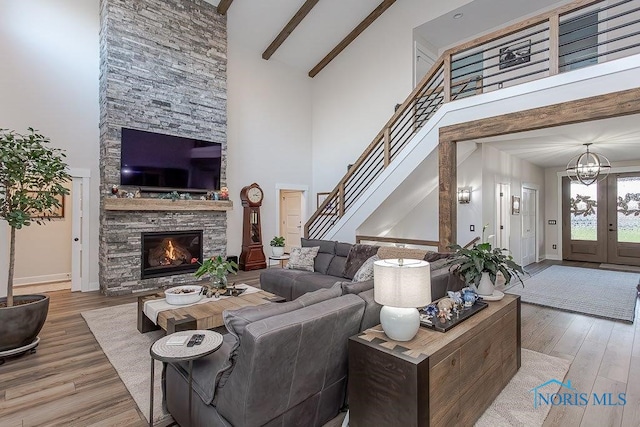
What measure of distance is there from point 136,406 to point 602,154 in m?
9.55

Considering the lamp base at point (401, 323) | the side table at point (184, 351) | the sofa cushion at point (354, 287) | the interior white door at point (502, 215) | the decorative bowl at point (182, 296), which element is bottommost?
the decorative bowl at point (182, 296)

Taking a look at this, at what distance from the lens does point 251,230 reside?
734 cm

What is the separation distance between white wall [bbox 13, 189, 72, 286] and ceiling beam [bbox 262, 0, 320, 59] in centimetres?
520

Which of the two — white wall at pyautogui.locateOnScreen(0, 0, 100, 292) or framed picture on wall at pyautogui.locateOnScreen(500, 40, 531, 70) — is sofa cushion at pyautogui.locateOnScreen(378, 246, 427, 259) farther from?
white wall at pyautogui.locateOnScreen(0, 0, 100, 292)

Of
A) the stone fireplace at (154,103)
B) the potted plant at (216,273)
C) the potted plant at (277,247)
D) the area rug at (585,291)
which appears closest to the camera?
the potted plant at (216,273)

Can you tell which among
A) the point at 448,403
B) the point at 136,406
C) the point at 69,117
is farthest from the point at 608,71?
the point at 69,117

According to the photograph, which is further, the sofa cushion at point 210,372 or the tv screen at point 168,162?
the tv screen at point 168,162

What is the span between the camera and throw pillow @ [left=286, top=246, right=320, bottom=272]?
5.07 metres

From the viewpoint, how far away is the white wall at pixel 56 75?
16.3ft

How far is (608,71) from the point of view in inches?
130

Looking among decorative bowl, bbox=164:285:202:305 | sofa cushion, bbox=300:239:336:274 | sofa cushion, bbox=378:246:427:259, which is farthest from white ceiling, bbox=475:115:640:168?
decorative bowl, bbox=164:285:202:305

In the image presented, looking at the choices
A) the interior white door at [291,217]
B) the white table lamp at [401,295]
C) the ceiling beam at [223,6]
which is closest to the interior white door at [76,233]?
the ceiling beam at [223,6]

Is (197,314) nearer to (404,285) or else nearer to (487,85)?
(404,285)

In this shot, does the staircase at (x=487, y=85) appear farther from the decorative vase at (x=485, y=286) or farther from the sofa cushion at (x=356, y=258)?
the decorative vase at (x=485, y=286)
